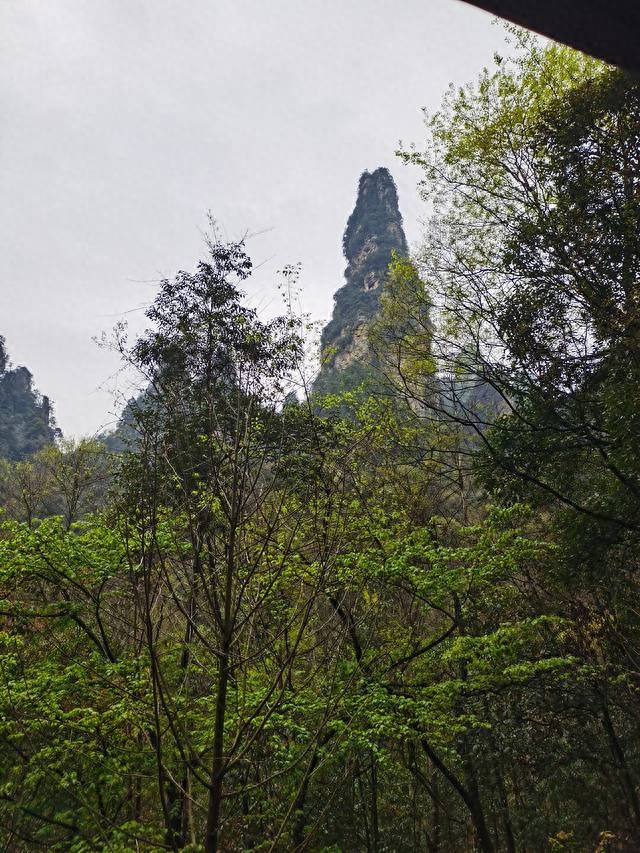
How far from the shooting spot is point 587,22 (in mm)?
641

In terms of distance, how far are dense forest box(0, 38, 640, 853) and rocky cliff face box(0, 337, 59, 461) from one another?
51067 millimetres

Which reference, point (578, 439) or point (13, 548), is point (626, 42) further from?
point (578, 439)

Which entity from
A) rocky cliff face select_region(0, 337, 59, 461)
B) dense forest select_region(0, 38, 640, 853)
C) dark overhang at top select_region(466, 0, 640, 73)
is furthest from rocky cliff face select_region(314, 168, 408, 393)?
dark overhang at top select_region(466, 0, 640, 73)

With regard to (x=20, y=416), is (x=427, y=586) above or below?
below

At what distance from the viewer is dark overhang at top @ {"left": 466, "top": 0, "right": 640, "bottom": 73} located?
61 cm

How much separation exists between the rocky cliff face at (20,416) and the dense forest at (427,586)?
51.1m

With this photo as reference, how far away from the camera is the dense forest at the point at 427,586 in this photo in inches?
184

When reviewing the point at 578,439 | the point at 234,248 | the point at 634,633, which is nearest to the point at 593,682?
the point at 634,633

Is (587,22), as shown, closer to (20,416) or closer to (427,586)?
(427,586)

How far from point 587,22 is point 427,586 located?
216 inches

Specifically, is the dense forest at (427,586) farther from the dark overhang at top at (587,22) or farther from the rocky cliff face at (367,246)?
the rocky cliff face at (367,246)

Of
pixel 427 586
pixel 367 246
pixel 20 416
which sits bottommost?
pixel 427 586

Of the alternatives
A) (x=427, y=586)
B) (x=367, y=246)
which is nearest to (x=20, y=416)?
(x=367, y=246)

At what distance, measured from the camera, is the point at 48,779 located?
4.95m
